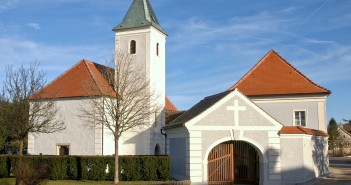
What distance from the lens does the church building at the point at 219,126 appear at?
22656mm

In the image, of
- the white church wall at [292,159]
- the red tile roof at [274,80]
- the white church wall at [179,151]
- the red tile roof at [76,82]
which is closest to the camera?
the white church wall at [179,151]

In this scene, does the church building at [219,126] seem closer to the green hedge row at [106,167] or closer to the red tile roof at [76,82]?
the red tile roof at [76,82]

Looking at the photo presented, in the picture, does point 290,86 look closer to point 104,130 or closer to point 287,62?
point 287,62

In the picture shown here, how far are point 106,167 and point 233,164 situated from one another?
7.66 metres

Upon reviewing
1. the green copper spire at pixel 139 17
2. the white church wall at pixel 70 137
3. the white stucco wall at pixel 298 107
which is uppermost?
the green copper spire at pixel 139 17

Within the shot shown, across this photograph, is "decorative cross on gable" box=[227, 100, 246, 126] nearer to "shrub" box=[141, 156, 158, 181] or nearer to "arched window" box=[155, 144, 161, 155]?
"shrub" box=[141, 156, 158, 181]

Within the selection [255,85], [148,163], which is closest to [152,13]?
[255,85]

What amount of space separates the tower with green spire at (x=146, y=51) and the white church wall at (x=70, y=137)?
3582 mm

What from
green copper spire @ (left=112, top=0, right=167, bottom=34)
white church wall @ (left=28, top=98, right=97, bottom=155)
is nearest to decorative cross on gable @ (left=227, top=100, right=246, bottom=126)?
white church wall @ (left=28, top=98, right=97, bottom=155)

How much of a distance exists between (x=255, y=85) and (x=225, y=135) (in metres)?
12.8

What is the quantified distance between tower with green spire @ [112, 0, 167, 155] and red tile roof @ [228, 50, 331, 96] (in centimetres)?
666

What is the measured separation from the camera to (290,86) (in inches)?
1323

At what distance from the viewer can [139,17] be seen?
36.4 meters

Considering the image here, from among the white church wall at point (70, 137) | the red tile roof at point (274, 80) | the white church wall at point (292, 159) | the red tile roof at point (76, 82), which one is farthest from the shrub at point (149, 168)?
the red tile roof at point (274, 80)
